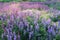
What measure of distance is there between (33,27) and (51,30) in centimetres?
55

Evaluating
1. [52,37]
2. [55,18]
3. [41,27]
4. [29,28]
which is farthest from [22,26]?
[55,18]

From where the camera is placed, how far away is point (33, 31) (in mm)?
4113

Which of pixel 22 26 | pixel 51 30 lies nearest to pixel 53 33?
pixel 51 30

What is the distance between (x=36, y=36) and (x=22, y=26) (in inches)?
15.4

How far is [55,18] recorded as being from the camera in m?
6.40

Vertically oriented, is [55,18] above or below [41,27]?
below

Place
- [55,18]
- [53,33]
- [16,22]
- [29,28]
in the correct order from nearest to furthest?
1. [53,33]
2. [29,28]
3. [16,22]
4. [55,18]

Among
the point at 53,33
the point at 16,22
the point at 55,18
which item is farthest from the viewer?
the point at 55,18

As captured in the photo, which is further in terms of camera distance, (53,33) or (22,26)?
(22,26)

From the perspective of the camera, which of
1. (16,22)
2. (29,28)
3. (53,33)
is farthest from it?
(16,22)

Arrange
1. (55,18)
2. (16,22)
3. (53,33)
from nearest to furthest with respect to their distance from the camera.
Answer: (53,33), (16,22), (55,18)

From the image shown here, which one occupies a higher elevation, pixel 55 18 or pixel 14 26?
pixel 14 26

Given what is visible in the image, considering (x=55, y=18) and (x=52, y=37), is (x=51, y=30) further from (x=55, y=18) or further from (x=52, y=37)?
(x=55, y=18)

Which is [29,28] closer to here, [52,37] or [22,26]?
[22,26]
